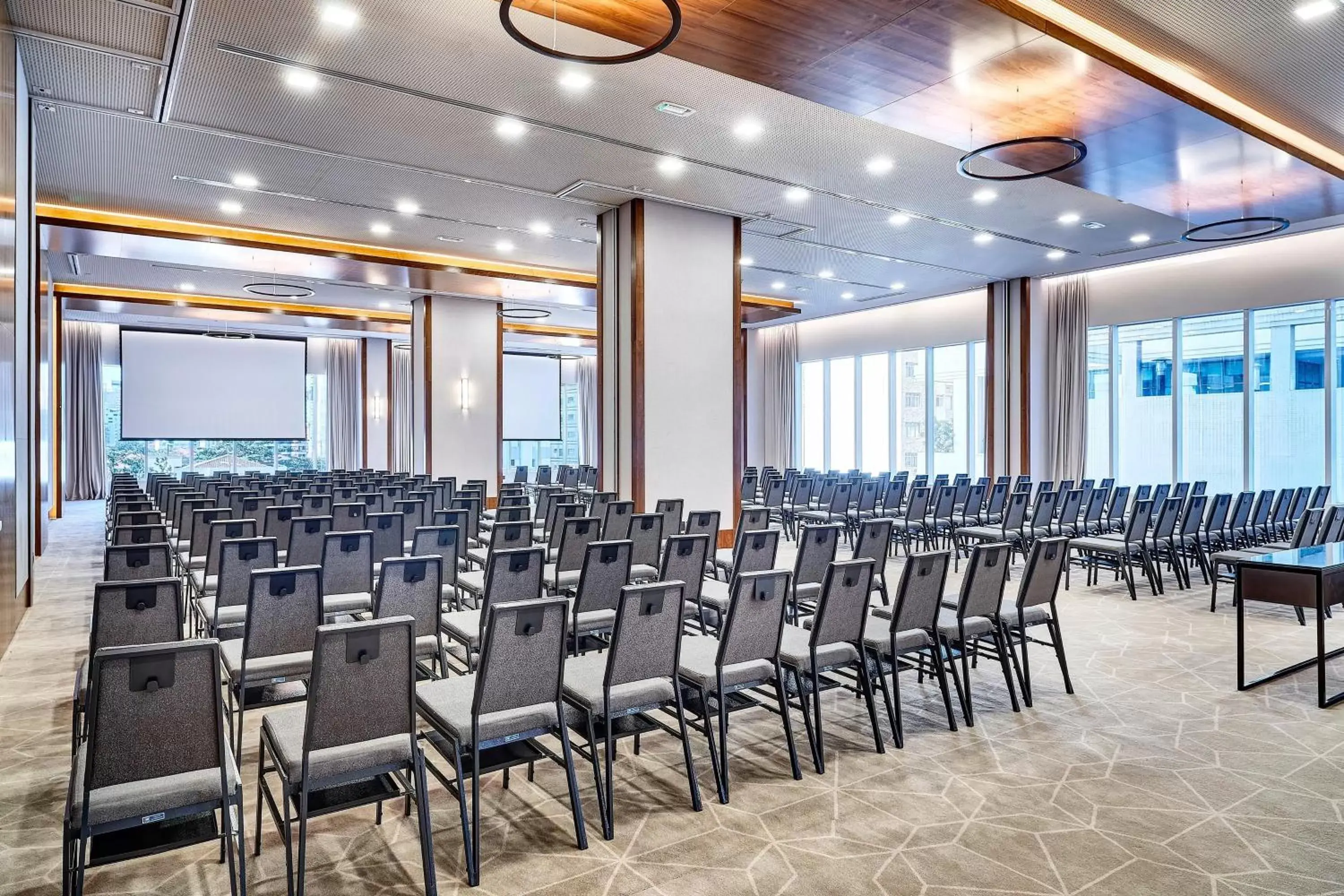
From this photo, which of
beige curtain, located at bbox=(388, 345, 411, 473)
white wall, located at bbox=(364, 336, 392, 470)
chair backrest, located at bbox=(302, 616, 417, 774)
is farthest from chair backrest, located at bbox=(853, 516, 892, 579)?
white wall, located at bbox=(364, 336, 392, 470)

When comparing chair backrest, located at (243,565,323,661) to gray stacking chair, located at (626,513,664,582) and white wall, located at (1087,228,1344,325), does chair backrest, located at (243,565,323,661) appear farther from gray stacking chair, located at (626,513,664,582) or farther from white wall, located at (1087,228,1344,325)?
white wall, located at (1087,228,1344,325)

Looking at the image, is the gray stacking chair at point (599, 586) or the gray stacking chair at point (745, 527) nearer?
the gray stacking chair at point (599, 586)

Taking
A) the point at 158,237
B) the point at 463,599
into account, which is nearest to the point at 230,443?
the point at 158,237

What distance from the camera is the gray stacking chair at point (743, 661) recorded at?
3.53 m

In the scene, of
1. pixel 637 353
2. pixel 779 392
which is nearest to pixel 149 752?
pixel 637 353

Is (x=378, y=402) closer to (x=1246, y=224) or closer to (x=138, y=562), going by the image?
(x=138, y=562)

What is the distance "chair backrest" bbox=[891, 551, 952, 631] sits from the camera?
4.08 metres

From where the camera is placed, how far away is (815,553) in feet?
17.5

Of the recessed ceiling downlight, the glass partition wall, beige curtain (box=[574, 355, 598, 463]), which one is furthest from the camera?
beige curtain (box=[574, 355, 598, 463])

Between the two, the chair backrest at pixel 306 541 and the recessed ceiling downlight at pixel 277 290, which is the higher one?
the recessed ceiling downlight at pixel 277 290

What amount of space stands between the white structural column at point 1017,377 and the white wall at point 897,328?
1.54 meters

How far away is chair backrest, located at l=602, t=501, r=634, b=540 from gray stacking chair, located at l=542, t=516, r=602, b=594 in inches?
29.3

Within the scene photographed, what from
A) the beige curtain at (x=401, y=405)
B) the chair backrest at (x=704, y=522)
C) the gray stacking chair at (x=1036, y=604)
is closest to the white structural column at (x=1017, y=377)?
the chair backrest at (x=704, y=522)

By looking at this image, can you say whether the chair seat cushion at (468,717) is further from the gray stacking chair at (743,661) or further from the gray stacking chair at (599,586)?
the gray stacking chair at (599,586)
